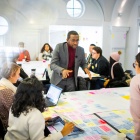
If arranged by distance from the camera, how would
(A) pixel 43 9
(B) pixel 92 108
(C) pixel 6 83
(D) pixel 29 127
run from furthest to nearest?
(A) pixel 43 9 → (B) pixel 92 108 → (C) pixel 6 83 → (D) pixel 29 127

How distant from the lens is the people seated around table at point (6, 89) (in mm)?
1548

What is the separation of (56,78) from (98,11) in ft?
17.4

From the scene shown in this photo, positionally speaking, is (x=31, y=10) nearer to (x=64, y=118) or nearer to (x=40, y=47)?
(x=40, y=47)

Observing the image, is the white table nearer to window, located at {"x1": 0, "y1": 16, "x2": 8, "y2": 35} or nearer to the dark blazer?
the dark blazer

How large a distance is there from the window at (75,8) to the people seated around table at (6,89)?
5.67 meters

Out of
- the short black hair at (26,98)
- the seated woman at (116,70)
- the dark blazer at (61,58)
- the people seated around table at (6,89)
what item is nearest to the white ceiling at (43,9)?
the seated woman at (116,70)

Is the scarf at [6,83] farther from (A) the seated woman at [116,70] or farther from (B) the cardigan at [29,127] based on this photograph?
(A) the seated woman at [116,70]

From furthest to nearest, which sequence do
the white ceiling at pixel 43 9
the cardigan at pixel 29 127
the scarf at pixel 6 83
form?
the white ceiling at pixel 43 9 → the scarf at pixel 6 83 → the cardigan at pixel 29 127

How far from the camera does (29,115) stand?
1.24 m

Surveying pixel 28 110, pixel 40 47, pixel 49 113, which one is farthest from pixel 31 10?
pixel 28 110

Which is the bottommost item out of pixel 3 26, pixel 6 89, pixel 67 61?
pixel 6 89

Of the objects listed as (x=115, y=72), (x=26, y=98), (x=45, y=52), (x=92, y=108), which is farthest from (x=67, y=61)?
(x=45, y=52)

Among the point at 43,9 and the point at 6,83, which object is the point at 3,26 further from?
the point at 6,83

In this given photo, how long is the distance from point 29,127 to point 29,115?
7 centimetres
